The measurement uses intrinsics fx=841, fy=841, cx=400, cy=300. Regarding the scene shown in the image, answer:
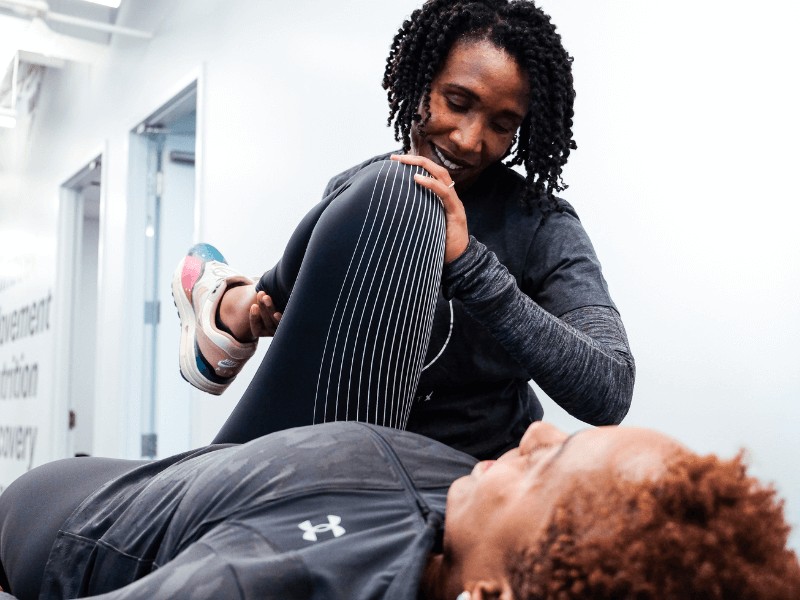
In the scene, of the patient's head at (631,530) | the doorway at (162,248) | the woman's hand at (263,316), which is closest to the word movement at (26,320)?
the doorway at (162,248)

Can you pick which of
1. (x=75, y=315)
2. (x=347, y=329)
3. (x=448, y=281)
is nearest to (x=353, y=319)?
(x=347, y=329)

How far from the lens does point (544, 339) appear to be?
897 mm

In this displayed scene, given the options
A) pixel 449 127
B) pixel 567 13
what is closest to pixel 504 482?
pixel 449 127

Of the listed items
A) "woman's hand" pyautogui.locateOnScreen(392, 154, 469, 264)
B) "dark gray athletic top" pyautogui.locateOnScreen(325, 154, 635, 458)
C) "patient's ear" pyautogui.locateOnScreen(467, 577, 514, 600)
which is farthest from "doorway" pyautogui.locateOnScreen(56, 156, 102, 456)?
"patient's ear" pyautogui.locateOnScreen(467, 577, 514, 600)

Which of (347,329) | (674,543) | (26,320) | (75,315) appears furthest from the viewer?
(26,320)

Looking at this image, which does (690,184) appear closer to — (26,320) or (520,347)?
(520,347)

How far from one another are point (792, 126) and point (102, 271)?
2.86m

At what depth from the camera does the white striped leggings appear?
0.83 meters

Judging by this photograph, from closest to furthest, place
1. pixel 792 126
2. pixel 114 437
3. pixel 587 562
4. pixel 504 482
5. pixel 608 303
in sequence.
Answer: pixel 587 562, pixel 504 482, pixel 608 303, pixel 792 126, pixel 114 437

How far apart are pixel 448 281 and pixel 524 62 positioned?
0.36 meters

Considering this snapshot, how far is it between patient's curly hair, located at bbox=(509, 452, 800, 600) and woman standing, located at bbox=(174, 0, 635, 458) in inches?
14.1

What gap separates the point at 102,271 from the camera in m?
3.41

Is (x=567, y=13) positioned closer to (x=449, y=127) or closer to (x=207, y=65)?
(x=449, y=127)

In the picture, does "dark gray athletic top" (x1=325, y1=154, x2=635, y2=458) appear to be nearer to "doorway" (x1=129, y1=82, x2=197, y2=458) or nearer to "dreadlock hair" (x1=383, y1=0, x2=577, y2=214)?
"dreadlock hair" (x1=383, y1=0, x2=577, y2=214)
